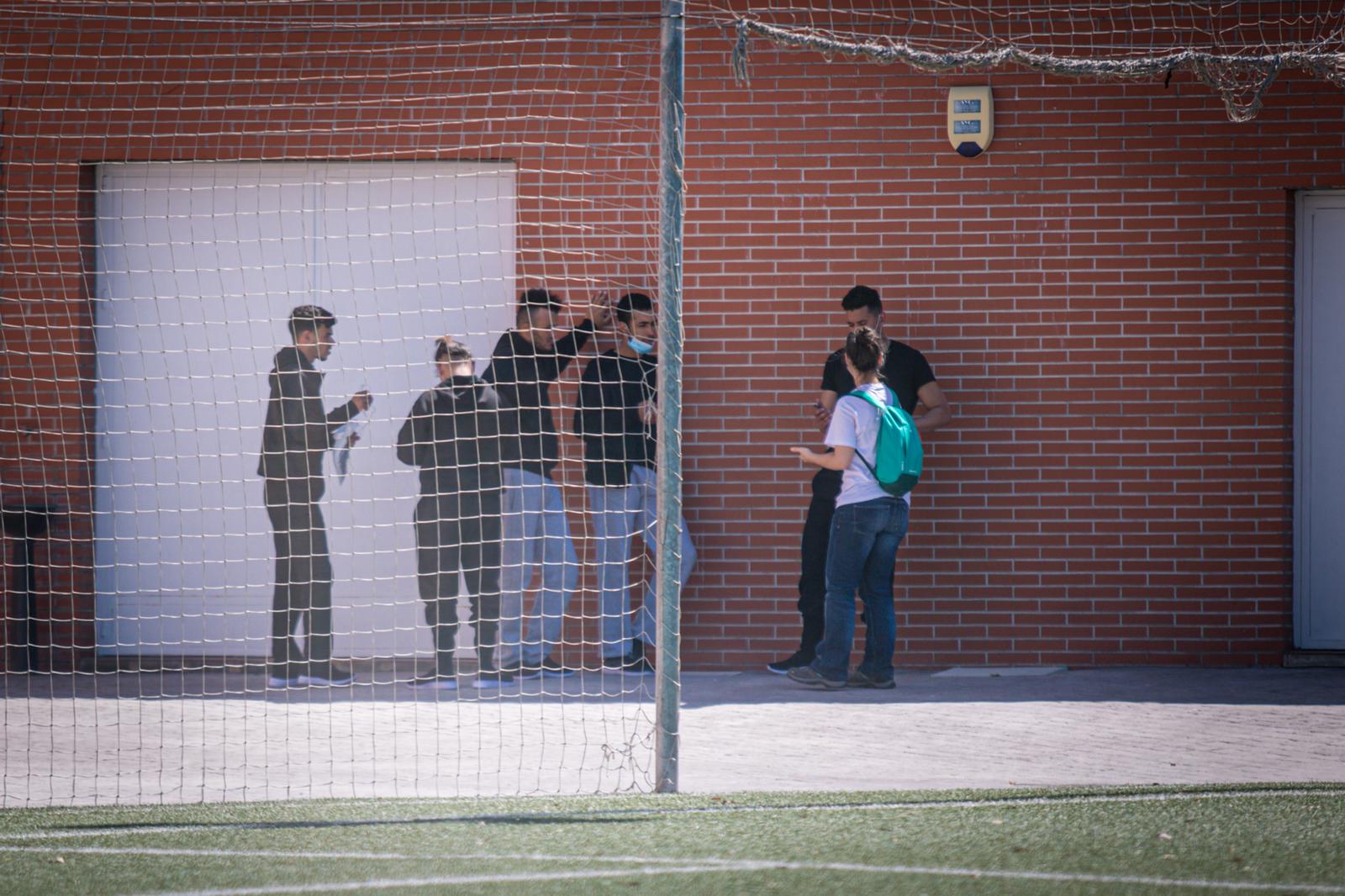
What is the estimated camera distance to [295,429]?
8648mm

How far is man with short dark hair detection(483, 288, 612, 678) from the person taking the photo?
8.77m

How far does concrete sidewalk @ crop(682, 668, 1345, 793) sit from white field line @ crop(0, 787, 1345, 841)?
0.32m

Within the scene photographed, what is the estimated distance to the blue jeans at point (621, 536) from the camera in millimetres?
8945

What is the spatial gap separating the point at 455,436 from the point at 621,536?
106 cm

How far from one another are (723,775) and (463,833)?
136 centimetres

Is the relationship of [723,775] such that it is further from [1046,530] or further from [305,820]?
[1046,530]

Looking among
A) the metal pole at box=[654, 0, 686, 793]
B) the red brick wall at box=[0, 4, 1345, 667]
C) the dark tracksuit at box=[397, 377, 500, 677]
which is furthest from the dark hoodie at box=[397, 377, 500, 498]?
the metal pole at box=[654, 0, 686, 793]

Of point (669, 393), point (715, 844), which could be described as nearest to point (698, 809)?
point (715, 844)

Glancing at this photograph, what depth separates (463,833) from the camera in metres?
5.37

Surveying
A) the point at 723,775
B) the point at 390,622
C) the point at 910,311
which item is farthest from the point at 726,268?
the point at 723,775

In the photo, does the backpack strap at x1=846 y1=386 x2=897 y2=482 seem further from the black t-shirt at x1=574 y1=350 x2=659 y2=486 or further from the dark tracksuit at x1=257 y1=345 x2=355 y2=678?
the dark tracksuit at x1=257 y1=345 x2=355 y2=678

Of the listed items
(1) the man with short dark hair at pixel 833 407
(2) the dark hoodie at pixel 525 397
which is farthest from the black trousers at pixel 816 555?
(2) the dark hoodie at pixel 525 397

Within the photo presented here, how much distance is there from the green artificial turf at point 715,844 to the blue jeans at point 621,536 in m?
3.03

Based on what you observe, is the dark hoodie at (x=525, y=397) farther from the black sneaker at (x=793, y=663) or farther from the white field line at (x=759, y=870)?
the white field line at (x=759, y=870)
